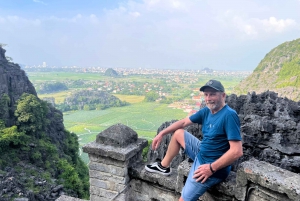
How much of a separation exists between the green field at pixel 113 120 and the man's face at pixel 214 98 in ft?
163

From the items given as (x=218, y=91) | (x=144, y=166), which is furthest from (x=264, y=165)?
(x=144, y=166)

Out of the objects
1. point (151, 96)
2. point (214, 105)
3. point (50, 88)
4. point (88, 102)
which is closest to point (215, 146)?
point (214, 105)

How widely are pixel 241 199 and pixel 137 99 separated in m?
102

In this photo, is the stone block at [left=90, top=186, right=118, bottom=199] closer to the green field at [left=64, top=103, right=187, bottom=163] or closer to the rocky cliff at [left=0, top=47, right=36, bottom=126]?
the rocky cliff at [left=0, top=47, right=36, bottom=126]

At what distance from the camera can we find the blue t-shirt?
2.55m

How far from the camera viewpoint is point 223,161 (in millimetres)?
2557

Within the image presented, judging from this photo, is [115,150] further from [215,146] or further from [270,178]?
[270,178]

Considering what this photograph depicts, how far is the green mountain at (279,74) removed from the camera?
38750 millimetres

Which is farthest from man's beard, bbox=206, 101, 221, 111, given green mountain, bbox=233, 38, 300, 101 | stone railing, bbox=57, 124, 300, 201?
green mountain, bbox=233, 38, 300, 101

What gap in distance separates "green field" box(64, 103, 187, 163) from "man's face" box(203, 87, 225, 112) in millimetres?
49549

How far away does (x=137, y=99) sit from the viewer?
105 metres

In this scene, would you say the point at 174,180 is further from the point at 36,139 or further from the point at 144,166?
the point at 36,139

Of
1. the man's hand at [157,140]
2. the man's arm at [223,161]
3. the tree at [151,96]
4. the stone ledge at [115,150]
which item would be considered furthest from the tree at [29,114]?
the tree at [151,96]

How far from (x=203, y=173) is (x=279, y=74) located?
4790 centimetres
